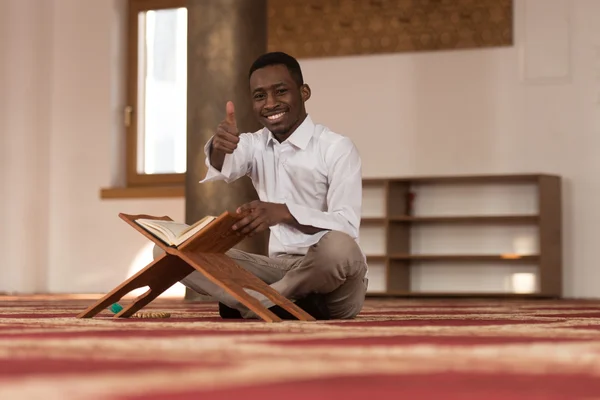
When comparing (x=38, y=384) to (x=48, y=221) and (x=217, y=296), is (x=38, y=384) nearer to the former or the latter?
(x=217, y=296)

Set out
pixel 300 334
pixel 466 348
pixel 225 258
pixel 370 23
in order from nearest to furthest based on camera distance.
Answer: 1. pixel 466 348
2. pixel 300 334
3. pixel 225 258
4. pixel 370 23

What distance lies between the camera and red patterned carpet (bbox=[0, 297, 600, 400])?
3.94 feet

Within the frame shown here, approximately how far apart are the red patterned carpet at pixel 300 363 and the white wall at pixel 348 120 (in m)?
5.91

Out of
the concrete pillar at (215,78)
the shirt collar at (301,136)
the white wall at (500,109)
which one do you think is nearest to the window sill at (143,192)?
the white wall at (500,109)

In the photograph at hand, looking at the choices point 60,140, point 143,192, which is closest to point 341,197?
point 143,192

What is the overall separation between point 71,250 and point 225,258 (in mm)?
6812

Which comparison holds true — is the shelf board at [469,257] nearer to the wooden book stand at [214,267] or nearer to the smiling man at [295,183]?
the smiling man at [295,183]

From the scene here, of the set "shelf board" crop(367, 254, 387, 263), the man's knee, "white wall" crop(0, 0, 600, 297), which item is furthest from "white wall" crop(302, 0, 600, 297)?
the man's knee

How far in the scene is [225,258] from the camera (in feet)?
10.0

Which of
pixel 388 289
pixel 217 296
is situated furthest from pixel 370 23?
pixel 217 296

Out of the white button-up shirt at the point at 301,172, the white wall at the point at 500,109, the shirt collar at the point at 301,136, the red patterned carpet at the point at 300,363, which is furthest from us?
the white wall at the point at 500,109

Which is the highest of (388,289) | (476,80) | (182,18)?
(182,18)

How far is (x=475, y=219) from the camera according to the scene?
8.12 metres

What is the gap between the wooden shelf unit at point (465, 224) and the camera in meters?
7.89
